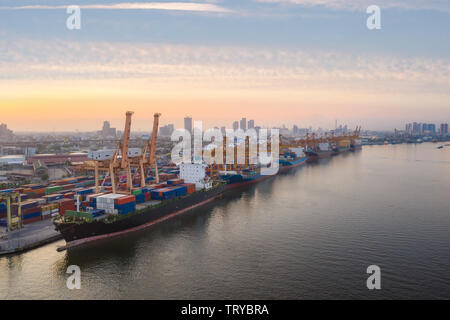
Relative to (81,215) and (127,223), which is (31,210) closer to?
(81,215)

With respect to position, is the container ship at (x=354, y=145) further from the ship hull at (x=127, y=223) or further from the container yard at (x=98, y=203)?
the ship hull at (x=127, y=223)

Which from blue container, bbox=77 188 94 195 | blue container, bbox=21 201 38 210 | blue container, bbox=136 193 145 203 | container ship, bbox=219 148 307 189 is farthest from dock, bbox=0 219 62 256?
container ship, bbox=219 148 307 189

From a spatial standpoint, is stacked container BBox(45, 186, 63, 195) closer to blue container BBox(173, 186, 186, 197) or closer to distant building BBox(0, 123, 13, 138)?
blue container BBox(173, 186, 186, 197)

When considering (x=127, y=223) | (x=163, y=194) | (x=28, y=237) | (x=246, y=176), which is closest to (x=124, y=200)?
(x=127, y=223)

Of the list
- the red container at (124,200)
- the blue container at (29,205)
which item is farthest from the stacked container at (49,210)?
the red container at (124,200)

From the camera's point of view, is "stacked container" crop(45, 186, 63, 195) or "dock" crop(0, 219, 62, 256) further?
"stacked container" crop(45, 186, 63, 195)

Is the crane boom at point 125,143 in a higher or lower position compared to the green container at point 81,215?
higher

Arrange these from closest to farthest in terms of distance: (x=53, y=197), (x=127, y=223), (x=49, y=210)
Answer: (x=127, y=223), (x=49, y=210), (x=53, y=197)
